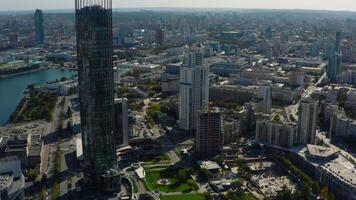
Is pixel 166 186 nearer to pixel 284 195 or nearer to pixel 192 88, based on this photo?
pixel 284 195

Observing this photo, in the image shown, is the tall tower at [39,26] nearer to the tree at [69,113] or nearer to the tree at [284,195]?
the tree at [69,113]

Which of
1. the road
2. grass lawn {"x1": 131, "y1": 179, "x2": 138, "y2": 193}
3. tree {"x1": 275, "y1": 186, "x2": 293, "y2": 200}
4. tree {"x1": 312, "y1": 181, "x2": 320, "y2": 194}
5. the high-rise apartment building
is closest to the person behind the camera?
tree {"x1": 275, "y1": 186, "x2": 293, "y2": 200}

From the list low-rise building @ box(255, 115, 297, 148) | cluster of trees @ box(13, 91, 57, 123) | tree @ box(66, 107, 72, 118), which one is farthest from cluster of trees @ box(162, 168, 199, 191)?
cluster of trees @ box(13, 91, 57, 123)

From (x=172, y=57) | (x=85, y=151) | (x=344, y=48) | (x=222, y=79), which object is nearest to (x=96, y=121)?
(x=85, y=151)

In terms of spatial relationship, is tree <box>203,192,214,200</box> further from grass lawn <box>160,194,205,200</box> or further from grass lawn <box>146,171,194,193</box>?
grass lawn <box>146,171,194,193</box>

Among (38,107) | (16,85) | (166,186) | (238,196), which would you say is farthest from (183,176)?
(16,85)

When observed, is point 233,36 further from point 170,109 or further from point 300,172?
point 300,172
